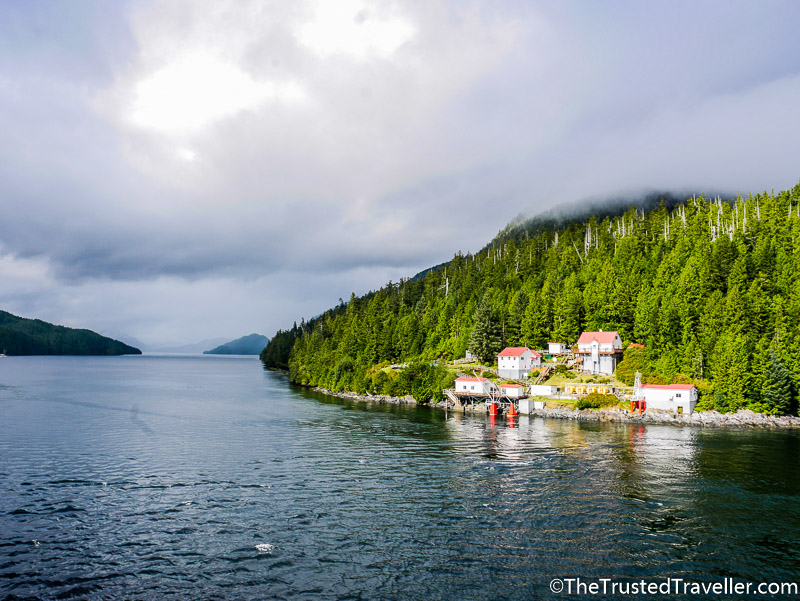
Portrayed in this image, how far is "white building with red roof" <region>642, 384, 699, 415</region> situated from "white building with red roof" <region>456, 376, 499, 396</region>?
3113 centimetres

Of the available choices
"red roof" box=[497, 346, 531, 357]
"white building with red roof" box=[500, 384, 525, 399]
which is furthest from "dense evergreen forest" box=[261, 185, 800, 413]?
"white building with red roof" box=[500, 384, 525, 399]

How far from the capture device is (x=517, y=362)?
113m

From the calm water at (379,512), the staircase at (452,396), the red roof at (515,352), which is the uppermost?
the red roof at (515,352)

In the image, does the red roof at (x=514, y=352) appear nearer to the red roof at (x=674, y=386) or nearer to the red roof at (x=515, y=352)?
the red roof at (x=515, y=352)

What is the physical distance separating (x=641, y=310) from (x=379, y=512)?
98.2 metres

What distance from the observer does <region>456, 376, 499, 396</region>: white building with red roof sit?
105 meters

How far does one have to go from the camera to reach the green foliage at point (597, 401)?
296 ft

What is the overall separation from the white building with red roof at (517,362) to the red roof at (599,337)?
1204 centimetres

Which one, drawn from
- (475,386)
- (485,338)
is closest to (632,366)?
(475,386)

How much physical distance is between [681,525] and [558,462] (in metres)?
18.4

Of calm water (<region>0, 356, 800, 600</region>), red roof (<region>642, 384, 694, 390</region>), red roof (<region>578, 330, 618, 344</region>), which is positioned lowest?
calm water (<region>0, 356, 800, 600</region>)

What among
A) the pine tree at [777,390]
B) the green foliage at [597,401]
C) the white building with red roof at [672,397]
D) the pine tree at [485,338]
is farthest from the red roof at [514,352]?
the pine tree at [777,390]

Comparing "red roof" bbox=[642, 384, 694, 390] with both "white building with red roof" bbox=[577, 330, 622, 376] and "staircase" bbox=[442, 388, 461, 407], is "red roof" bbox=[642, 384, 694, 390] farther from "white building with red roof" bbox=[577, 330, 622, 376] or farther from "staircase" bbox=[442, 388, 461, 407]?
"staircase" bbox=[442, 388, 461, 407]

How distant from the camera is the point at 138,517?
34.6 metres
